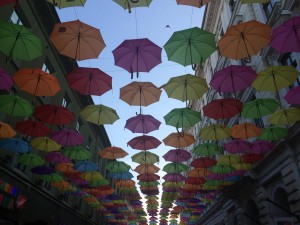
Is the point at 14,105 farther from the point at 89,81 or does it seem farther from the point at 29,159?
the point at 29,159

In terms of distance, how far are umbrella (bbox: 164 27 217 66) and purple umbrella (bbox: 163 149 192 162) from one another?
28.7ft

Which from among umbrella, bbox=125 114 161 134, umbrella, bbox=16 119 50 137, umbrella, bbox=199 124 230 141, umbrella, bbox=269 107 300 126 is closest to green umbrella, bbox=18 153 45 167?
umbrella, bbox=16 119 50 137

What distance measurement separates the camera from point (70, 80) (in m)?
11.1

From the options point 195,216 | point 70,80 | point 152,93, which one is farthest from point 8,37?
point 195,216

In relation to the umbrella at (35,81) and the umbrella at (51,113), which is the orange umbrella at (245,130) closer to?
the umbrella at (51,113)

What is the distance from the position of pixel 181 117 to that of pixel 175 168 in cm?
785

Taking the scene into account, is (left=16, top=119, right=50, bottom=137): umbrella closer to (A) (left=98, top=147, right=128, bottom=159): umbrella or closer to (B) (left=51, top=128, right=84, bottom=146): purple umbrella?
(B) (left=51, top=128, right=84, bottom=146): purple umbrella

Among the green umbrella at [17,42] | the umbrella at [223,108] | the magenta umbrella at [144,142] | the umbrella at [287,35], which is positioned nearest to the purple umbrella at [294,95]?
the umbrella at [223,108]

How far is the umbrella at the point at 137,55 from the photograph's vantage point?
1031 centimetres

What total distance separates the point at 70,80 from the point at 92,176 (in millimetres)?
12204

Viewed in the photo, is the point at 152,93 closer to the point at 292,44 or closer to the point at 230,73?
the point at 230,73

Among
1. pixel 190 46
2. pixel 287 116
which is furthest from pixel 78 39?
pixel 287 116

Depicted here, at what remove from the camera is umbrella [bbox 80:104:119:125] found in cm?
1353

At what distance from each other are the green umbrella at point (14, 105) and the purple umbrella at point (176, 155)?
29.7 feet
